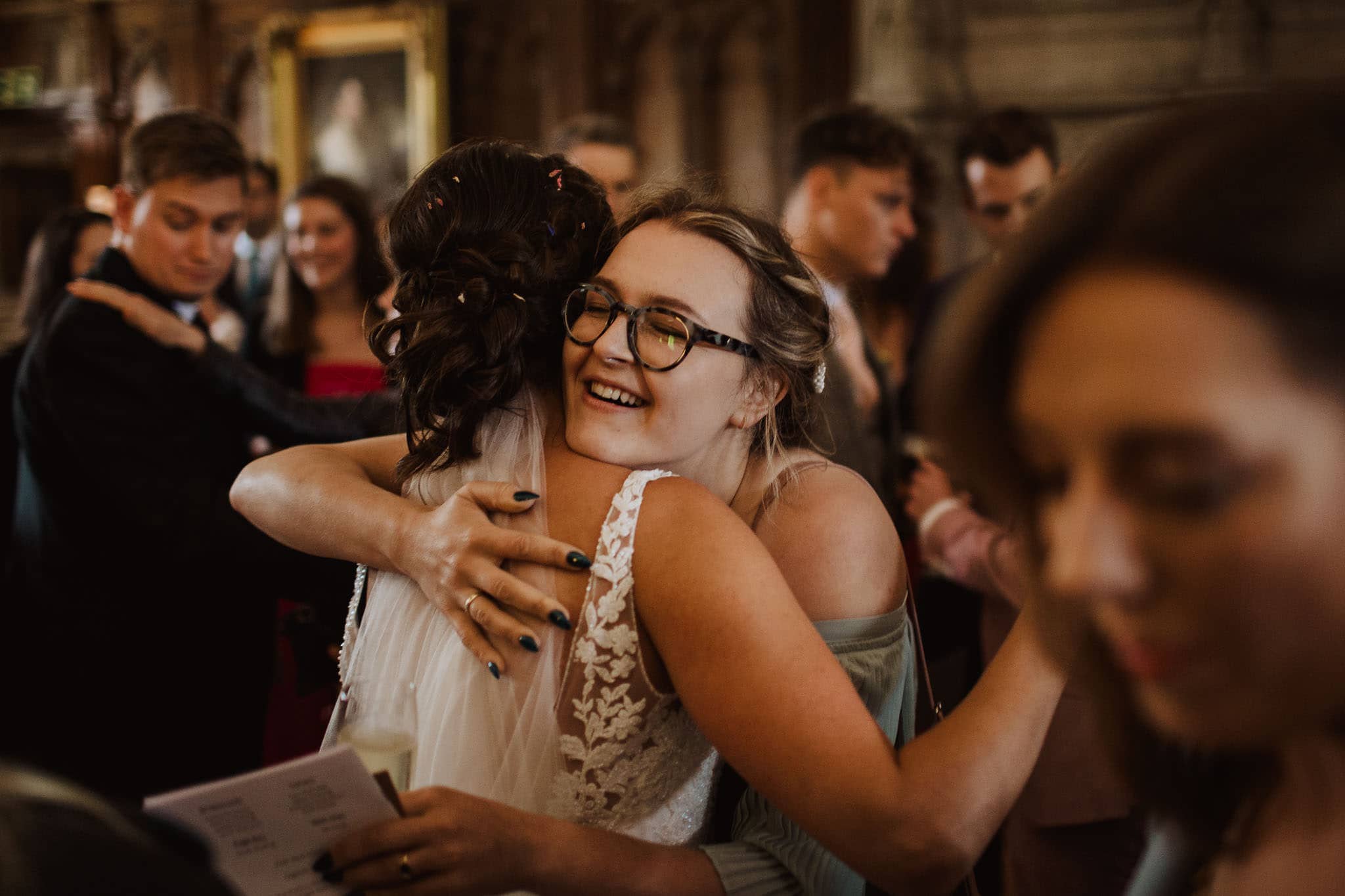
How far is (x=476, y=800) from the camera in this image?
108 cm

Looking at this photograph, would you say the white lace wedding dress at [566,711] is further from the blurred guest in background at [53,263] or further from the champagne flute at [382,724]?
the blurred guest in background at [53,263]

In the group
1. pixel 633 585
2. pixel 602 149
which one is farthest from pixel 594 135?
pixel 633 585

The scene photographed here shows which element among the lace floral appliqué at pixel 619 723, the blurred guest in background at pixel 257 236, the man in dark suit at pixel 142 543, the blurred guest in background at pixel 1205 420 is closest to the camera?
the blurred guest in background at pixel 1205 420

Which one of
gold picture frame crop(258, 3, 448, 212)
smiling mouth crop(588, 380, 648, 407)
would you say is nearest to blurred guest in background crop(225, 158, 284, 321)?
gold picture frame crop(258, 3, 448, 212)

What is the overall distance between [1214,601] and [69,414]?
265cm

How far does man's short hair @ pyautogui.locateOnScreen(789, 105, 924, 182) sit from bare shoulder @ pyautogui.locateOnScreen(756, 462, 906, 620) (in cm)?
216

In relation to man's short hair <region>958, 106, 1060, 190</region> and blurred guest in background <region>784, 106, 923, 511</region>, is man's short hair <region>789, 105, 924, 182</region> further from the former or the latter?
man's short hair <region>958, 106, 1060, 190</region>

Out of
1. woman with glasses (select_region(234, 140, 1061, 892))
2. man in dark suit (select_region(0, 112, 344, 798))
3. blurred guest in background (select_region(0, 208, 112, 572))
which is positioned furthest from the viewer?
blurred guest in background (select_region(0, 208, 112, 572))

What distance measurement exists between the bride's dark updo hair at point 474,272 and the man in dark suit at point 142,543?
1205mm

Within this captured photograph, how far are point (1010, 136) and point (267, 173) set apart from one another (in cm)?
399

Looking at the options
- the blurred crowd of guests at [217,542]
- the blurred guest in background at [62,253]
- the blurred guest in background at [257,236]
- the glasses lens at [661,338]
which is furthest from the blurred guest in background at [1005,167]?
the blurred guest in background at [257,236]

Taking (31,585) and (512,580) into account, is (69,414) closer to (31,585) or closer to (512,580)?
(31,585)

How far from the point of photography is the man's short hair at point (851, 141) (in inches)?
133

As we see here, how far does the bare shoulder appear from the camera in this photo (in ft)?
4.53
